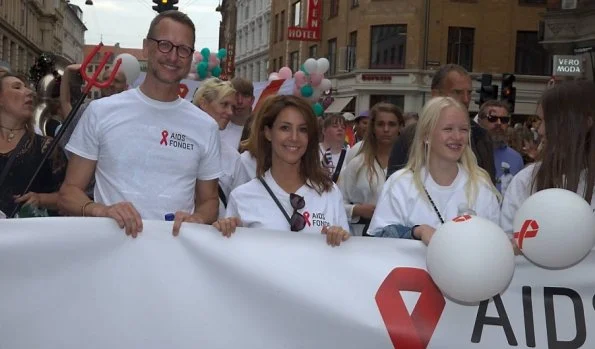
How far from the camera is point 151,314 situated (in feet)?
9.55

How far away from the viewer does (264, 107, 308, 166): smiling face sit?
3.45 meters

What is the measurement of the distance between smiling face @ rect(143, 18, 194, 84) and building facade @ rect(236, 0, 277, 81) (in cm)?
4334

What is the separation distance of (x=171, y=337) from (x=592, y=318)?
68.9 inches

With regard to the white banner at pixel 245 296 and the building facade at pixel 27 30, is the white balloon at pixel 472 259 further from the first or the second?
the building facade at pixel 27 30

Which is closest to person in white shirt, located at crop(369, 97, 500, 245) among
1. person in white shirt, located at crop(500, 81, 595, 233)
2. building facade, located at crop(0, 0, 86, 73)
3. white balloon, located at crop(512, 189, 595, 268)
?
person in white shirt, located at crop(500, 81, 595, 233)

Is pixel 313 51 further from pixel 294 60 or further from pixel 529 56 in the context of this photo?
pixel 529 56

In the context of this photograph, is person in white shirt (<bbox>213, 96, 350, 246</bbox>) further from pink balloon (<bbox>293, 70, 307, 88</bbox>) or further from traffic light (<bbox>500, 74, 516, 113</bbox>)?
traffic light (<bbox>500, 74, 516, 113</bbox>)

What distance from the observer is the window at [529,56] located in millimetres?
30297

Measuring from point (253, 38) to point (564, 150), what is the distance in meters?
51.9

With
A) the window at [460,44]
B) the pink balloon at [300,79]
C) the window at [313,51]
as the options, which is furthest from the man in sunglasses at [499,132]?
the window at [313,51]

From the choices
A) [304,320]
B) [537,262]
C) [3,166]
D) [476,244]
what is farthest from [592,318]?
[3,166]

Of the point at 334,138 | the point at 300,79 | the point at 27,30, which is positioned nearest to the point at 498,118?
the point at 334,138

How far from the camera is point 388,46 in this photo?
30.8 metres

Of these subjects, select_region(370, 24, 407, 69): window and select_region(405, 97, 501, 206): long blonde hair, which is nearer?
select_region(405, 97, 501, 206): long blonde hair
